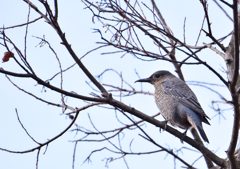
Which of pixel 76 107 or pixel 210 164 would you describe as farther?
pixel 210 164

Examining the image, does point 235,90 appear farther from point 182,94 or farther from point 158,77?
→ point 158,77

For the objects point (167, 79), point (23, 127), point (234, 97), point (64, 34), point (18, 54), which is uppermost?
point (167, 79)

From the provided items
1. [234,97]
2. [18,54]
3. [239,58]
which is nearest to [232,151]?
[234,97]

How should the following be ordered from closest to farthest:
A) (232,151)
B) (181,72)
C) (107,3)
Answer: (232,151), (107,3), (181,72)

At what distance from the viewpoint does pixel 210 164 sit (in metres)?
5.04

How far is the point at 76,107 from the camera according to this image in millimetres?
3955

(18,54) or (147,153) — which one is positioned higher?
(18,54)

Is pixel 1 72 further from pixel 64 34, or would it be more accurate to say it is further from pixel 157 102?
pixel 157 102

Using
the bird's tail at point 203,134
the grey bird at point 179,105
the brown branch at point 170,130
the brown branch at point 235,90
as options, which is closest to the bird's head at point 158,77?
the grey bird at point 179,105

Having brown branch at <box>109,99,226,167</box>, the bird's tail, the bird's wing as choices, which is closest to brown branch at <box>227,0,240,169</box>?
brown branch at <box>109,99,226,167</box>

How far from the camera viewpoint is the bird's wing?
18.2ft

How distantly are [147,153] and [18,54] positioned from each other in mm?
2149

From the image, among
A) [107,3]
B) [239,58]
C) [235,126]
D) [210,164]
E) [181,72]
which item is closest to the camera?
[239,58]

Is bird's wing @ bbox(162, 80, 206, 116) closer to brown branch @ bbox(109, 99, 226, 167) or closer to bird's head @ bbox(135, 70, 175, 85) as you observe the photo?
bird's head @ bbox(135, 70, 175, 85)
